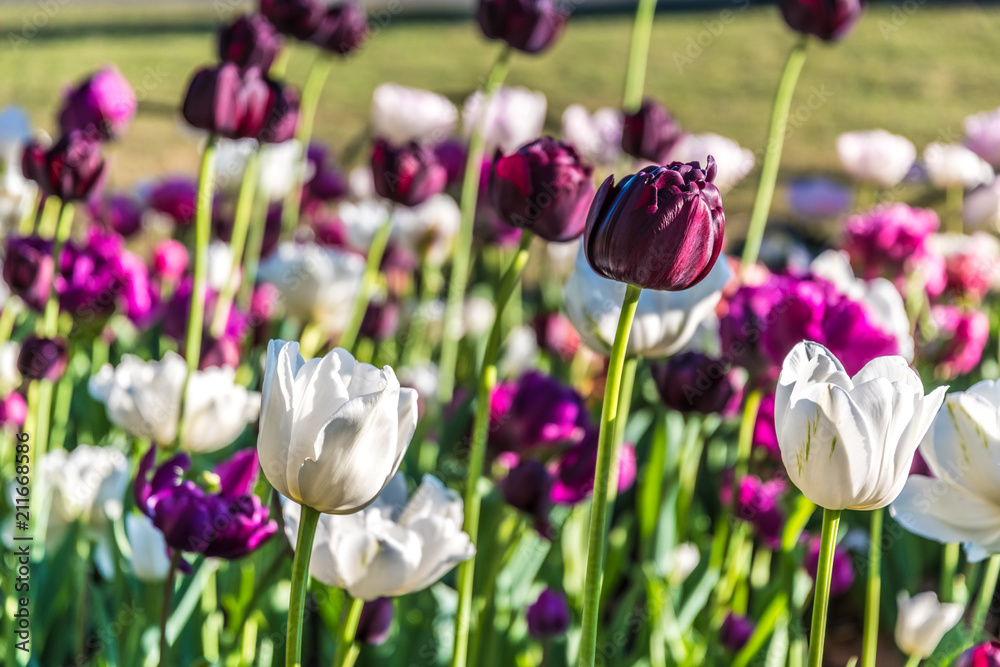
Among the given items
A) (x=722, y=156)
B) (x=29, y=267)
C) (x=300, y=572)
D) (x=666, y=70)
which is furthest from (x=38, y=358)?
(x=666, y=70)

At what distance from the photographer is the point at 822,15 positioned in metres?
1.04

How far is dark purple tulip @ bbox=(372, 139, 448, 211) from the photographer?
1.03m

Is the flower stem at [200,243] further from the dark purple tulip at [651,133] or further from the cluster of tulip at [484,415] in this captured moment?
the dark purple tulip at [651,133]

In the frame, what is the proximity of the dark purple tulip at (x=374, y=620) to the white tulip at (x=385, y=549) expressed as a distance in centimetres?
11

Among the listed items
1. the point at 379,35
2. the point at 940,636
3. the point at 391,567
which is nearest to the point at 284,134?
the point at 391,567

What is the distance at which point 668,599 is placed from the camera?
87 cm

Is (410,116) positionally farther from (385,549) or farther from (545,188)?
(385,549)

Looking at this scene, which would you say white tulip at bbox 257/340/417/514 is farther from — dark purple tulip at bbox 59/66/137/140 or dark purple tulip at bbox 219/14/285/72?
dark purple tulip at bbox 59/66/137/140

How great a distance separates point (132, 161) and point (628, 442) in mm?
2945

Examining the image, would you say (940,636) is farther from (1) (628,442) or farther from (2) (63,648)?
(2) (63,648)

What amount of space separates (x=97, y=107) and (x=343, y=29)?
0.32 meters

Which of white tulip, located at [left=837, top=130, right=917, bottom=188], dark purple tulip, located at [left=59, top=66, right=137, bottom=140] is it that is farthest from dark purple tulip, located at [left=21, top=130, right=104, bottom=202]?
white tulip, located at [left=837, top=130, right=917, bottom=188]

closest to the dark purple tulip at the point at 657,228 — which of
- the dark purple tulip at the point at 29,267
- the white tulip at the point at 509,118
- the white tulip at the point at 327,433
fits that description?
the white tulip at the point at 327,433

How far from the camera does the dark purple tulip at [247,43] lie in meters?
1.03
